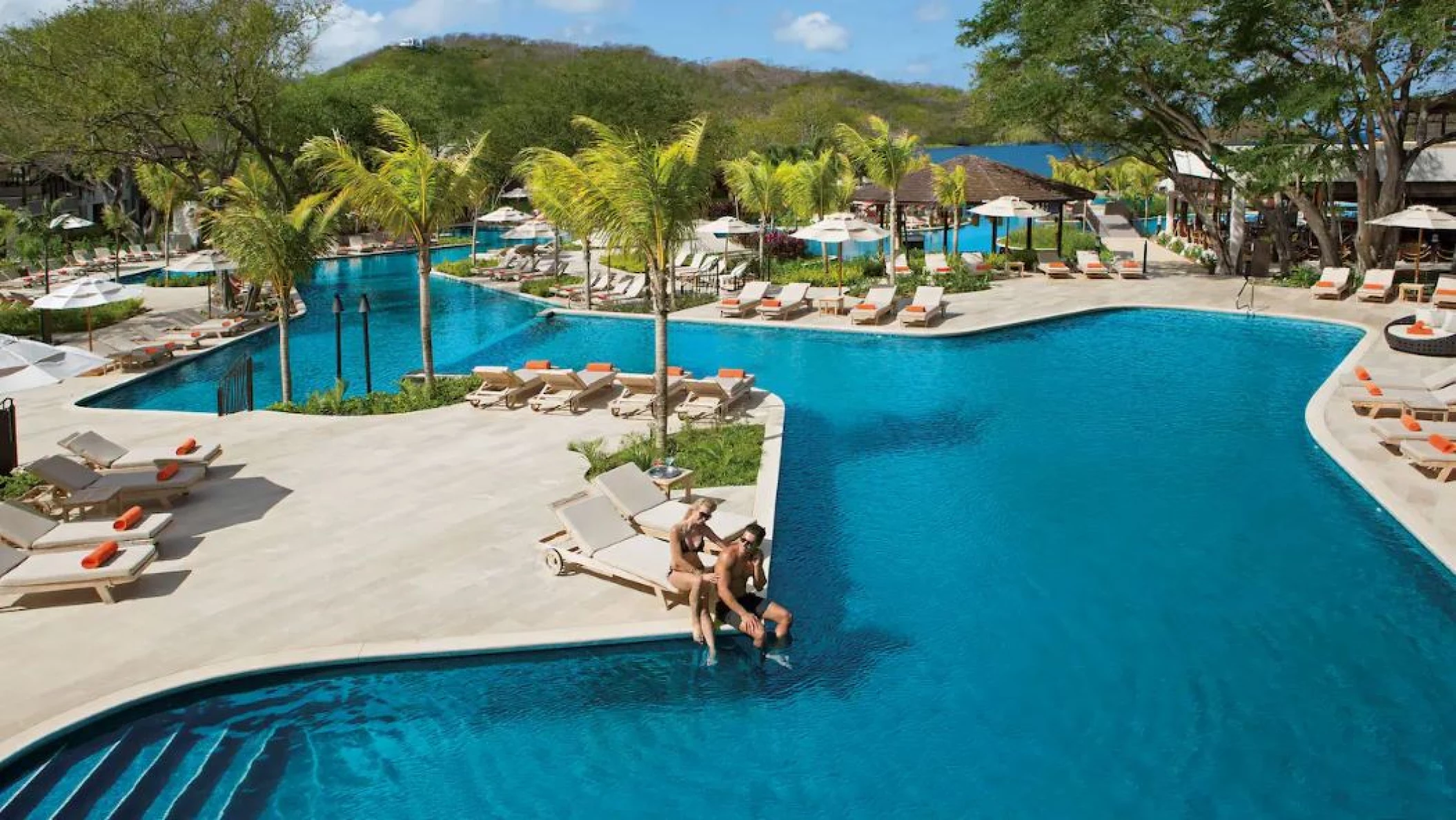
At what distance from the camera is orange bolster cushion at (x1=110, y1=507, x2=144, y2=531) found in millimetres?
11047

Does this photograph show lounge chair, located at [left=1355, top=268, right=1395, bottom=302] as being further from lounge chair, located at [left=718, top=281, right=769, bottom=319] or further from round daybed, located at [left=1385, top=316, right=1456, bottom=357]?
lounge chair, located at [left=718, top=281, right=769, bottom=319]

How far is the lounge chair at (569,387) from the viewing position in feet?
56.0

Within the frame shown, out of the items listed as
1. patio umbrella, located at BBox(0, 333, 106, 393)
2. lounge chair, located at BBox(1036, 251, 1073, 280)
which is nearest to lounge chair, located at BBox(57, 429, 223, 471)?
patio umbrella, located at BBox(0, 333, 106, 393)

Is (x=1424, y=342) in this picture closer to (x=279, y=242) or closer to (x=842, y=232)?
(x=842, y=232)

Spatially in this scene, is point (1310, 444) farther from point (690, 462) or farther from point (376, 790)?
point (376, 790)

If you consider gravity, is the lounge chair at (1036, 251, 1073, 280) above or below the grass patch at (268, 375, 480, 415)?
above

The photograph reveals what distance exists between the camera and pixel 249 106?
30.5 metres

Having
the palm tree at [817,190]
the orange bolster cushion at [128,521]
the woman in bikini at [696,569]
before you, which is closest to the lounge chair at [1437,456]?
the woman in bikini at [696,569]

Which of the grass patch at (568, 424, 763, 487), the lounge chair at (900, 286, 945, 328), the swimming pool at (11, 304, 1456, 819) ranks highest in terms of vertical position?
the lounge chair at (900, 286, 945, 328)

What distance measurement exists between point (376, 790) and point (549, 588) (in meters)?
2.86

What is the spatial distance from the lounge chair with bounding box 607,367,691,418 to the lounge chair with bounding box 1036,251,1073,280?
17480 millimetres

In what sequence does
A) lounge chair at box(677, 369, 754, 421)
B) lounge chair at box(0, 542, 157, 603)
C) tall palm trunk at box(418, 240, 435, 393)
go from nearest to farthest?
1. lounge chair at box(0, 542, 157, 603)
2. lounge chair at box(677, 369, 754, 421)
3. tall palm trunk at box(418, 240, 435, 393)

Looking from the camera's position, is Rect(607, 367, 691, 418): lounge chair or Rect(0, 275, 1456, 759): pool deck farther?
Rect(607, 367, 691, 418): lounge chair

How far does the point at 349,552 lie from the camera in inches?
442
